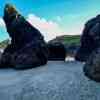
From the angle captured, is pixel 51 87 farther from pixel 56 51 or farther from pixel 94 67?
pixel 56 51

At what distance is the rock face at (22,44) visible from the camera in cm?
1399

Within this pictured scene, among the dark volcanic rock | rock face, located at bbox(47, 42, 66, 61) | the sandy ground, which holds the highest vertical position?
rock face, located at bbox(47, 42, 66, 61)

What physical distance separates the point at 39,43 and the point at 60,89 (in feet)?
18.8

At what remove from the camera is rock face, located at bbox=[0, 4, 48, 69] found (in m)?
14.0

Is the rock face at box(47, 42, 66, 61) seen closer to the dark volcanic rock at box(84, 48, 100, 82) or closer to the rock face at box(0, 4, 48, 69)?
the rock face at box(0, 4, 48, 69)

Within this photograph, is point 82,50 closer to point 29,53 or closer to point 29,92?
point 29,53

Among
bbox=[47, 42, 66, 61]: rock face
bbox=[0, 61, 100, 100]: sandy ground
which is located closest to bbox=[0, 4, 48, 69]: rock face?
bbox=[0, 61, 100, 100]: sandy ground

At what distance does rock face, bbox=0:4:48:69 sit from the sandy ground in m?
2.35

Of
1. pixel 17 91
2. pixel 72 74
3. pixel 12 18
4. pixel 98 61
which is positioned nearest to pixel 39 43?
pixel 12 18

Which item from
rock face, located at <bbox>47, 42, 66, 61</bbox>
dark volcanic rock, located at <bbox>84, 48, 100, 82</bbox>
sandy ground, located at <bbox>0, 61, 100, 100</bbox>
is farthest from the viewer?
rock face, located at <bbox>47, 42, 66, 61</bbox>

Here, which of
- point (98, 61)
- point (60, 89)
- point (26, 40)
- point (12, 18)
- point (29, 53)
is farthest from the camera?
point (12, 18)

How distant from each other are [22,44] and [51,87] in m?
6.15

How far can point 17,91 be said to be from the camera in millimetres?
9883

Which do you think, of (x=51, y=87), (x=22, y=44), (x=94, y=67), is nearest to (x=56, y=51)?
(x=22, y=44)
